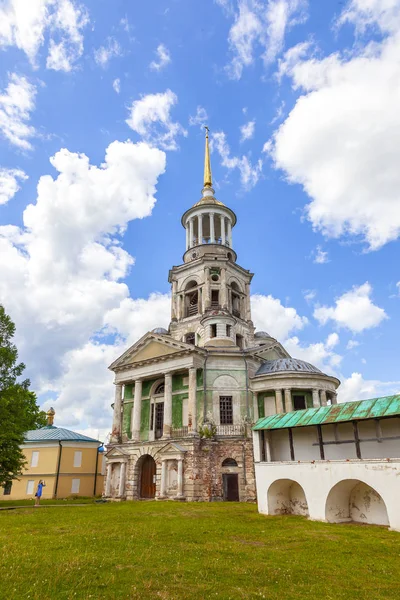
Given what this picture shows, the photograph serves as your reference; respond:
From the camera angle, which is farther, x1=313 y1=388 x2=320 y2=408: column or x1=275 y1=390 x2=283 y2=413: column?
x1=313 y1=388 x2=320 y2=408: column

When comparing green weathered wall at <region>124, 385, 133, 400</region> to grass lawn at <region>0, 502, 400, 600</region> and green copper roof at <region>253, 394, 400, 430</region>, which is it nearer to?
green copper roof at <region>253, 394, 400, 430</region>

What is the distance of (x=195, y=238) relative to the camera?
43.3 m

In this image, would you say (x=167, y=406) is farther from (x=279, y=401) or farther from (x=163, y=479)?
(x=279, y=401)

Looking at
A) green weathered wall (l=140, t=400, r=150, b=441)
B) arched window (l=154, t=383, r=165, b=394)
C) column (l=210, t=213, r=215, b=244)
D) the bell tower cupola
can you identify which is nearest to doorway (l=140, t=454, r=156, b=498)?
→ green weathered wall (l=140, t=400, r=150, b=441)

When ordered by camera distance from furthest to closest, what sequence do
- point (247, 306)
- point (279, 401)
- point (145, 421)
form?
point (247, 306) < point (145, 421) < point (279, 401)

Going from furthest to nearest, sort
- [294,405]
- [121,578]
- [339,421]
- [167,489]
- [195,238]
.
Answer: [195,238], [294,405], [167,489], [339,421], [121,578]

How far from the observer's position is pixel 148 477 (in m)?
31.1

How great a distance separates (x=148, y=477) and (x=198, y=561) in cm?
2286

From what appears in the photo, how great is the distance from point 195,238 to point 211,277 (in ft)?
20.1

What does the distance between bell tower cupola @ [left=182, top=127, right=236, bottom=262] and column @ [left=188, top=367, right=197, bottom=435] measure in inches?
552

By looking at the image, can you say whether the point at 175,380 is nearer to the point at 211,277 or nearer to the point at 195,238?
the point at 211,277

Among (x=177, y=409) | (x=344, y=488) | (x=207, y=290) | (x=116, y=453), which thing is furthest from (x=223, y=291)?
(x=344, y=488)

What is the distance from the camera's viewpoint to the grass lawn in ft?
24.9

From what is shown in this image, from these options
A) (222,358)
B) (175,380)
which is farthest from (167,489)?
(222,358)
